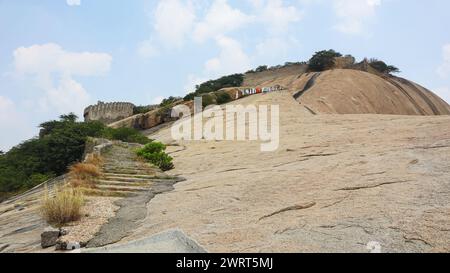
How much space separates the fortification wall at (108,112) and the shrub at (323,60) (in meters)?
17.9

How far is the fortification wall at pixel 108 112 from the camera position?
137 feet

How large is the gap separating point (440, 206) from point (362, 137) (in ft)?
20.2

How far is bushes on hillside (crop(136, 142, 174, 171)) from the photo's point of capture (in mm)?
11804

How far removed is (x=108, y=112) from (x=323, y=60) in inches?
816

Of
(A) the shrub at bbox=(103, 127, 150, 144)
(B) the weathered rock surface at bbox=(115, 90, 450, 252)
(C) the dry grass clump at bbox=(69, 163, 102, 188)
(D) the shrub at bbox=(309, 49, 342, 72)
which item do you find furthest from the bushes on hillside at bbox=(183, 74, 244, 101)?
(C) the dry grass clump at bbox=(69, 163, 102, 188)

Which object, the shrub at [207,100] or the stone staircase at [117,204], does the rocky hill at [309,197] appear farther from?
the shrub at [207,100]

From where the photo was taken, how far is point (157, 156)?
486 inches

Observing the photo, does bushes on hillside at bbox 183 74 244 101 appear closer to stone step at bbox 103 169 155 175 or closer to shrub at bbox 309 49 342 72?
shrub at bbox 309 49 342 72

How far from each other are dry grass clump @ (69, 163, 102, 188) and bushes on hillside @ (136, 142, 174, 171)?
2.73 metres

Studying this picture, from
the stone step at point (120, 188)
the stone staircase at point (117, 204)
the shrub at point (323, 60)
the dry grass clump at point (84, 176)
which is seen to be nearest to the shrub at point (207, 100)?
the shrub at point (323, 60)

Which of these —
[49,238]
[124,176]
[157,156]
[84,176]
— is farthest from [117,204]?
[157,156]

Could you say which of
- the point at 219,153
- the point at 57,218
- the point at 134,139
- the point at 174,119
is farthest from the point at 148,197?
the point at 174,119

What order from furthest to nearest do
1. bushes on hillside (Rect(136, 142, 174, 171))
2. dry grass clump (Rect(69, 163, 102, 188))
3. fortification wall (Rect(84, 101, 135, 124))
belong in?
fortification wall (Rect(84, 101, 135, 124))
bushes on hillside (Rect(136, 142, 174, 171))
dry grass clump (Rect(69, 163, 102, 188))
